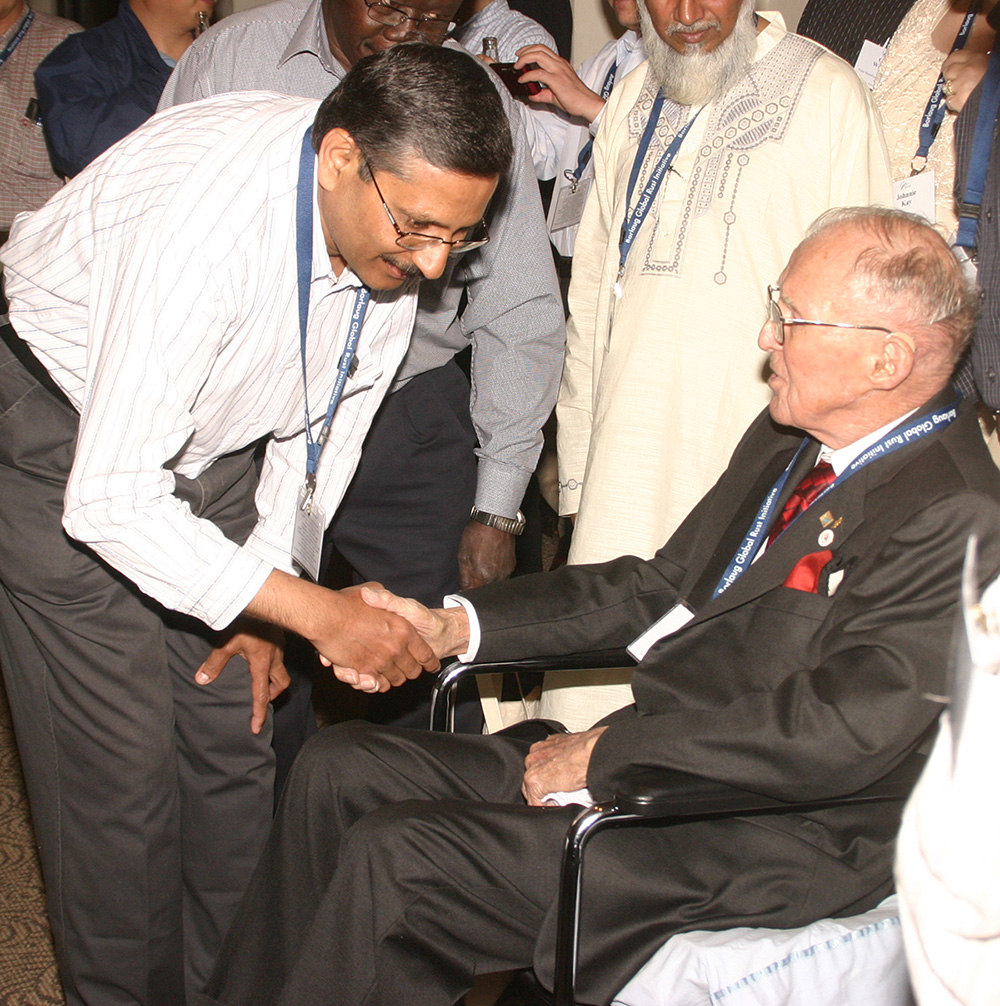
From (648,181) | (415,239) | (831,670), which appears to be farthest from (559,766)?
(648,181)

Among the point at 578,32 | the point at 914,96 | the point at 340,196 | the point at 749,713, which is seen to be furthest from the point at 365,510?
the point at 578,32

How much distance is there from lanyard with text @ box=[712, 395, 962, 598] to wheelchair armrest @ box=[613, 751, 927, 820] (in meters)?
0.41

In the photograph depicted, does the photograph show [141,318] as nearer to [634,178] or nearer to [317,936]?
[317,936]

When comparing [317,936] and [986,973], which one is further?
[317,936]

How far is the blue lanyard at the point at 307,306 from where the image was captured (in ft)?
5.89

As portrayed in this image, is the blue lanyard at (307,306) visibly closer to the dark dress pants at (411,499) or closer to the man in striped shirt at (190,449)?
the man in striped shirt at (190,449)

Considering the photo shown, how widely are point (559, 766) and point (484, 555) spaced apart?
0.79 metres

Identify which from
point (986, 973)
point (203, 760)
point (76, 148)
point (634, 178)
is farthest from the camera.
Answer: point (76, 148)

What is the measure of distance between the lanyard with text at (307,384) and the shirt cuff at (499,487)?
434mm

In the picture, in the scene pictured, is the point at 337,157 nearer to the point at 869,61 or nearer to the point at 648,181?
the point at 648,181

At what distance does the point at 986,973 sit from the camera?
0.71 metres

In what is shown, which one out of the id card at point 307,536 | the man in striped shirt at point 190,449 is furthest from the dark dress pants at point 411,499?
the id card at point 307,536

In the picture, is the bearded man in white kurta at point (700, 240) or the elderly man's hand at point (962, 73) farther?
the bearded man in white kurta at point (700, 240)

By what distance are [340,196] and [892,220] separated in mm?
894
